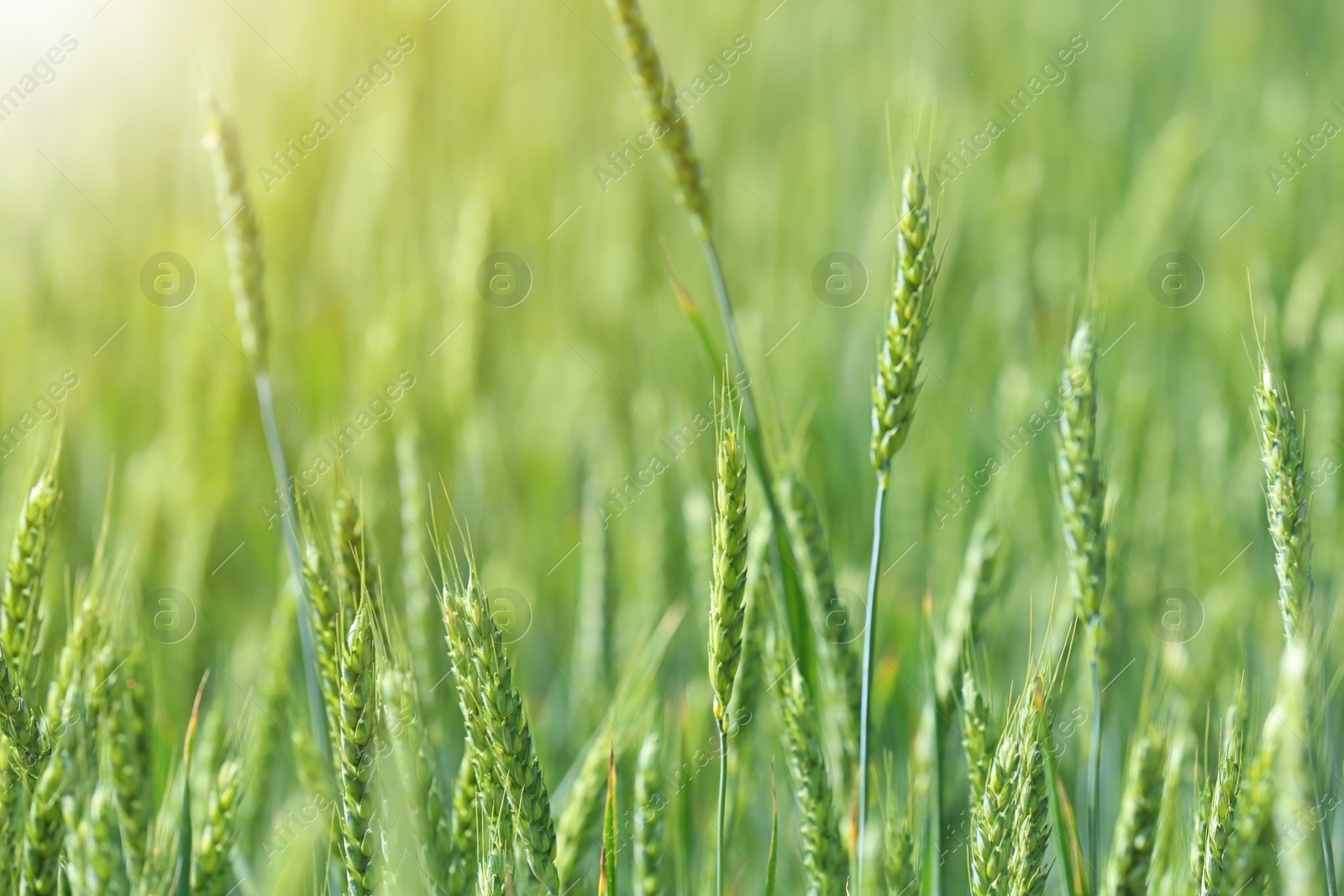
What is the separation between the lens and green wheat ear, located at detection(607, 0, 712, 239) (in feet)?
3.72

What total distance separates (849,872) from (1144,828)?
12.1 inches

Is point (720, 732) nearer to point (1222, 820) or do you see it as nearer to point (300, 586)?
point (1222, 820)

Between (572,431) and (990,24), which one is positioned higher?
(990,24)

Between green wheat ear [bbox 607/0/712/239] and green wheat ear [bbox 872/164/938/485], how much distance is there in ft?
0.98

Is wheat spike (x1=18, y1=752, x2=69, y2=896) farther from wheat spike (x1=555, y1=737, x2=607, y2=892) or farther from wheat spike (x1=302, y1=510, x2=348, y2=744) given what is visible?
wheat spike (x1=555, y1=737, x2=607, y2=892)

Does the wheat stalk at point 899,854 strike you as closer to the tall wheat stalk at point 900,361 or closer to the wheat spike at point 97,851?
the tall wheat stalk at point 900,361

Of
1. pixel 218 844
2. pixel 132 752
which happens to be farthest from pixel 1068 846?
pixel 132 752

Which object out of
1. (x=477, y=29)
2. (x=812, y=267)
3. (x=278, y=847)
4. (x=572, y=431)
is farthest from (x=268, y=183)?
(x=278, y=847)

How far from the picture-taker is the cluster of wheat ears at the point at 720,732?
88 cm

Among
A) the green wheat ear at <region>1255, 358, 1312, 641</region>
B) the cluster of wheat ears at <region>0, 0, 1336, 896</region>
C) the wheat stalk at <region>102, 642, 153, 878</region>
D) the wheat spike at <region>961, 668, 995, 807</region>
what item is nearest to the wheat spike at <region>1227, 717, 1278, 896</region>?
the cluster of wheat ears at <region>0, 0, 1336, 896</region>

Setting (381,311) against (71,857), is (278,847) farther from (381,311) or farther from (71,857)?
(381,311)

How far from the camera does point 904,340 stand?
97 cm

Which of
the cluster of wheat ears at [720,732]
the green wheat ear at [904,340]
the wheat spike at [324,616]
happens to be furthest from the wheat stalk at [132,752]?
the green wheat ear at [904,340]

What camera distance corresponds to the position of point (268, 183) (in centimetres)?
307
